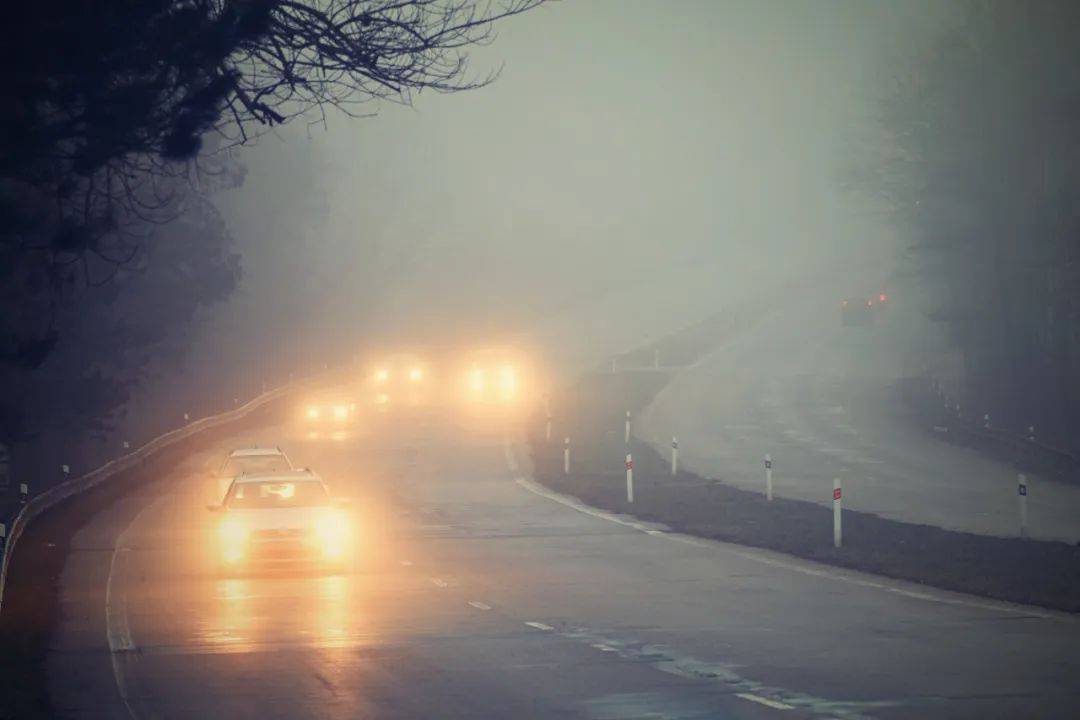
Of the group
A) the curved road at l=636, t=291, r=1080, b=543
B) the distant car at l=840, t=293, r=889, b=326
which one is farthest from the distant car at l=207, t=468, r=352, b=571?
the distant car at l=840, t=293, r=889, b=326

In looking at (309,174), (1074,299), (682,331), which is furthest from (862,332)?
(1074,299)

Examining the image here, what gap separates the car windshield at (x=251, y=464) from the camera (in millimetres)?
34656

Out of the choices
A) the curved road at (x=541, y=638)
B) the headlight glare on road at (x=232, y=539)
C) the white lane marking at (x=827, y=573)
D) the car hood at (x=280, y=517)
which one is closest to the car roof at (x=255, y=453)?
the white lane marking at (x=827, y=573)

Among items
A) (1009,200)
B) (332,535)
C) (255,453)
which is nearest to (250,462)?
(255,453)

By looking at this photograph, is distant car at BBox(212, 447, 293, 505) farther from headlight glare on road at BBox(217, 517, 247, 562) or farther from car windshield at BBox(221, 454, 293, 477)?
headlight glare on road at BBox(217, 517, 247, 562)

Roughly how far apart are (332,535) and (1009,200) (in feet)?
141

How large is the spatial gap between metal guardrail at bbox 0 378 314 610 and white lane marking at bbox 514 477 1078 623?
10.3 meters

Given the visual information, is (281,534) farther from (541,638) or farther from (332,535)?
(541,638)

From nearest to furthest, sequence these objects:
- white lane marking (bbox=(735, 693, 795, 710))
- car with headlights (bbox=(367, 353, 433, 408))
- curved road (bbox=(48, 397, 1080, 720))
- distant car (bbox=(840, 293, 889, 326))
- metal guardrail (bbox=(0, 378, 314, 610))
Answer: white lane marking (bbox=(735, 693, 795, 710)) < curved road (bbox=(48, 397, 1080, 720)) < metal guardrail (bbox=(0, 378, 314, 610)) < car with headlights (bbox=(367, 353, 433, 408)) < distant car (bbox=(840, 293, 889, 326))

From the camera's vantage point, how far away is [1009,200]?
6003 cm

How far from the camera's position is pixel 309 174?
98.5 m

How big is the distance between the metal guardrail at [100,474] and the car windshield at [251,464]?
3808 millimetres

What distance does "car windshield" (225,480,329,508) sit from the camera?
78.6 feet

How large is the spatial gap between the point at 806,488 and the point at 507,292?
126629mm
